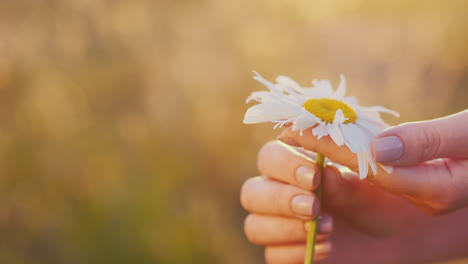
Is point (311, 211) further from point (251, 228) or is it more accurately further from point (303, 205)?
point (251, 228)

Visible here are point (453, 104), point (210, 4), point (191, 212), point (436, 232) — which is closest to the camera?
point (436, 232)

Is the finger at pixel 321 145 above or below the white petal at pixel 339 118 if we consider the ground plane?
below

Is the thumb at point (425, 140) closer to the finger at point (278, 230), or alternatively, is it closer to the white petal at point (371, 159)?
the white petal at point (371, 159)

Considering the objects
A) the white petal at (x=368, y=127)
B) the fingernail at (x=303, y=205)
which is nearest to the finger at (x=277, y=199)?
the fingernail at (x=303, y=205)

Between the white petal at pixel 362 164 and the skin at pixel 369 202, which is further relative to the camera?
the skin at pixel 369 202

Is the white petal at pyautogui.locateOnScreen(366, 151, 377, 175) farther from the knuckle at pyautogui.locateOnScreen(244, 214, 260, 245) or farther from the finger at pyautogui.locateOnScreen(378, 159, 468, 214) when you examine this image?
the knuckle at pyautogui.locateOnScreen(244, 214, 260, 245)

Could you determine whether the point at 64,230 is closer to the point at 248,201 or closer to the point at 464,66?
the point at 248,201

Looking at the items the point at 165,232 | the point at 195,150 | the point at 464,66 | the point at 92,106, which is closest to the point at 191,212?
the point at 165,232
